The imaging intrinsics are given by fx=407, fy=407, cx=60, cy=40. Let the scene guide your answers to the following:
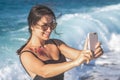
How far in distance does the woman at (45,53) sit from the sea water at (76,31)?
9.54ft

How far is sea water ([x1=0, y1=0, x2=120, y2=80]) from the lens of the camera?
736cm

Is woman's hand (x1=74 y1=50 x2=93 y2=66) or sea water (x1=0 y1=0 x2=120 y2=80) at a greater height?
woman's hand (x1=74 y1=50 x2=93 y2=66)

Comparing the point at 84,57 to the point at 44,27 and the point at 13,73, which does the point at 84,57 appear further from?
the point at 13,73

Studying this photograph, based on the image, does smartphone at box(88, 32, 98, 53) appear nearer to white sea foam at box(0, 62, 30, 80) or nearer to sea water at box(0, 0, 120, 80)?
sea water at box(0, 0, 120, 80)

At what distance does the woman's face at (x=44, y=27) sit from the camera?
2281 mm

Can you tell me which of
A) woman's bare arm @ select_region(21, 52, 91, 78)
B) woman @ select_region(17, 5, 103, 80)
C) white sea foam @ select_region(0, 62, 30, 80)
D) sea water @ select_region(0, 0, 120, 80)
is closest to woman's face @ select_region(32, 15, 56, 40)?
woman @ select_region(17, 5, 103, 80)

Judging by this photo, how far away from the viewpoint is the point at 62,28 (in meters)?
10.5

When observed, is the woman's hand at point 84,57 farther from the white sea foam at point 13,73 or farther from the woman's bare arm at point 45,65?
the white sea foam at point 13,73

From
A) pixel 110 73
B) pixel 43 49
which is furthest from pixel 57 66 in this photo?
pixel 110 73

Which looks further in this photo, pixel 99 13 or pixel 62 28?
pixel 99 13

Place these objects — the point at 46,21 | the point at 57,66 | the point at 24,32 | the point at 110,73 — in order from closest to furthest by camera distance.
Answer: the point at 57,66, the point at 46,21, the point at 110,73, the point at 24,32

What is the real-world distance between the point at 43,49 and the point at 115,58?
606 centimetres

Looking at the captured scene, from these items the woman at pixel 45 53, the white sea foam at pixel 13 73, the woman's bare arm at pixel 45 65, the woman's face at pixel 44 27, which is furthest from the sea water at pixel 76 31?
the woman's bare arm at pixel 45 65

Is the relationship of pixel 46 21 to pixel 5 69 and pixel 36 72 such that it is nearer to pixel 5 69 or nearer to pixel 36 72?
pixel 36 72
